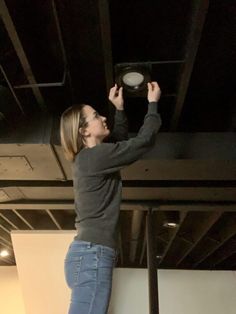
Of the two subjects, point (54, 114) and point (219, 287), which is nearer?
point (54, 114)

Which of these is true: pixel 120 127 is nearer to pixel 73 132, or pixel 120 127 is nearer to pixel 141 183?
pixel 73 132

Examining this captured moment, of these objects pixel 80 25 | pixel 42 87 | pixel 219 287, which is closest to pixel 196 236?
pixel 219 287

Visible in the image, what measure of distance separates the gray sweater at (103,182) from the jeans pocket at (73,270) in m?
0.08

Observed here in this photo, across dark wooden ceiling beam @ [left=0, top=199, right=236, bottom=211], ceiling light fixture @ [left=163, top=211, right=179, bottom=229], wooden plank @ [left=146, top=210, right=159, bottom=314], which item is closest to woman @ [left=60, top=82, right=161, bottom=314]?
dark wooden ceiling beam @ [left=0, top=199, right=236, bottom=211]

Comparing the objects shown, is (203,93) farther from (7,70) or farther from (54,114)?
(7,70)

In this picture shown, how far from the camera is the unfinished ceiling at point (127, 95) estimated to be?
62.2 inches

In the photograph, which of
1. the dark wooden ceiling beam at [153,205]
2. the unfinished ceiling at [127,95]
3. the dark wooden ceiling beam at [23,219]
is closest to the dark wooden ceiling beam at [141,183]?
the unfinished ceiling at [127,95]

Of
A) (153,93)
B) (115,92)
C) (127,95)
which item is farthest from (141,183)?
(153,93)

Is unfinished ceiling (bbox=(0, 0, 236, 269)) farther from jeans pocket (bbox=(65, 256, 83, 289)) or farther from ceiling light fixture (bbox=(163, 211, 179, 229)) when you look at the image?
jeans pocket (bbox=(65, 256, 83, 289))

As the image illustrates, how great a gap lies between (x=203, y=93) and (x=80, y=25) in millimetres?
763

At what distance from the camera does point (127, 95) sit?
6.05 feet

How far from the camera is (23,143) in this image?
2027 millimetres

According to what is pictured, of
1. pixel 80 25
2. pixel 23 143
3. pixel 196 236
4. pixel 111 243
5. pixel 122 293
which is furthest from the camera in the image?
pixel 122 293

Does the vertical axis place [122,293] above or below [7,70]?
below
